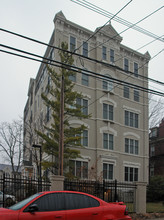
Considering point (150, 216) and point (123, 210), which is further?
point (150, 216)

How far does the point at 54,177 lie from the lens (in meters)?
13.2

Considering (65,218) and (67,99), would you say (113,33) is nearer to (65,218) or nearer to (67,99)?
(67,99)

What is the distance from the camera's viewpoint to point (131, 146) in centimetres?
3198

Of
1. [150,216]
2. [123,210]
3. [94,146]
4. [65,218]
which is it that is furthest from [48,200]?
[94,146]

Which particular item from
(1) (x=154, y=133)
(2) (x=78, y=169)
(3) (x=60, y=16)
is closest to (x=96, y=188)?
(2) (x=78, y=169)

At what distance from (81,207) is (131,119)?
25.1 meters

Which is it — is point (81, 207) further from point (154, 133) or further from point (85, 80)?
point (154, 133)

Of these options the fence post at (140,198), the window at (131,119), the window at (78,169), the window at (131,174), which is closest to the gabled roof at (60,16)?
the window at (131,119)

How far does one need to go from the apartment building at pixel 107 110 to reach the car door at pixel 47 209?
17.5m

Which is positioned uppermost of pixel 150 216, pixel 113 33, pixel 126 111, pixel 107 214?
pixel 113 33

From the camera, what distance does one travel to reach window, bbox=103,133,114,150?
29.4 m

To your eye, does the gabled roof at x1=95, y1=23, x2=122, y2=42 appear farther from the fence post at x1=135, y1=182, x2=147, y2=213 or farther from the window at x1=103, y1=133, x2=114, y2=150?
the fence post at x1=135, y1=182, x2=147, y2=213

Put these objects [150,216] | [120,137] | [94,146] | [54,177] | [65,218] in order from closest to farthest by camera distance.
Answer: [65,218] → [54,177] → [150,216] → [94,146] → [120,137]

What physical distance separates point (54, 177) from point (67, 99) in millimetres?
10453
